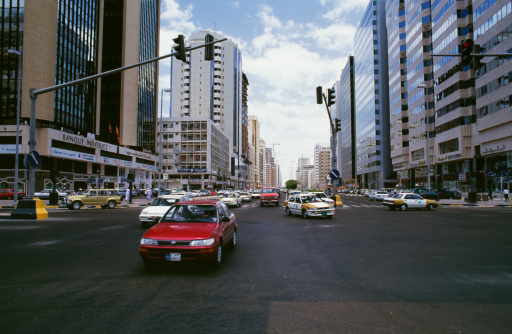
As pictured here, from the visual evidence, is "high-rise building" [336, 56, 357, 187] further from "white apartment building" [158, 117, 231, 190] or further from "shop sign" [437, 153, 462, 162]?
"shop sign" [437, 153, 462, 162]

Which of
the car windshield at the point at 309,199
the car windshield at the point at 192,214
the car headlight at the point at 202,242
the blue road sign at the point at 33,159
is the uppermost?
the blue road sign at the point at 33,159

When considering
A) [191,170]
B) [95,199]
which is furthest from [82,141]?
[191,170]

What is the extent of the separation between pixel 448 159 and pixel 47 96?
65046mm

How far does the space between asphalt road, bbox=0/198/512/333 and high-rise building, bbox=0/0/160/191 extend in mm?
23389

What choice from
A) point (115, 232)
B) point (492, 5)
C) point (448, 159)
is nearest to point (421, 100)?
point (448, 159)

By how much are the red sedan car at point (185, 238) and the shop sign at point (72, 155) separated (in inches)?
1779

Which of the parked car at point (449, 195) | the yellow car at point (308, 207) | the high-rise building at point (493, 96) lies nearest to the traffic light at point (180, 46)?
the yellow car at point (308, 207)

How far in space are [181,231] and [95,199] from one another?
2484cm

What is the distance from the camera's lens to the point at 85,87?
167ft

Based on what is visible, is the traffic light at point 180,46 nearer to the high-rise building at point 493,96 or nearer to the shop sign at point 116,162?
the high-rise building at point 493,96

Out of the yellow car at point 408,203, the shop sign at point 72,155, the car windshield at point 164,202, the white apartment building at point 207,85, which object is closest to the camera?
the car windshield at point 164,202

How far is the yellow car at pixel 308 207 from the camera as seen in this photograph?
19.5 meters

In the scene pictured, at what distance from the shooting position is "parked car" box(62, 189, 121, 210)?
27.5m

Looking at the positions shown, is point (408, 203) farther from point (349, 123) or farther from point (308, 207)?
point (349, 123)
